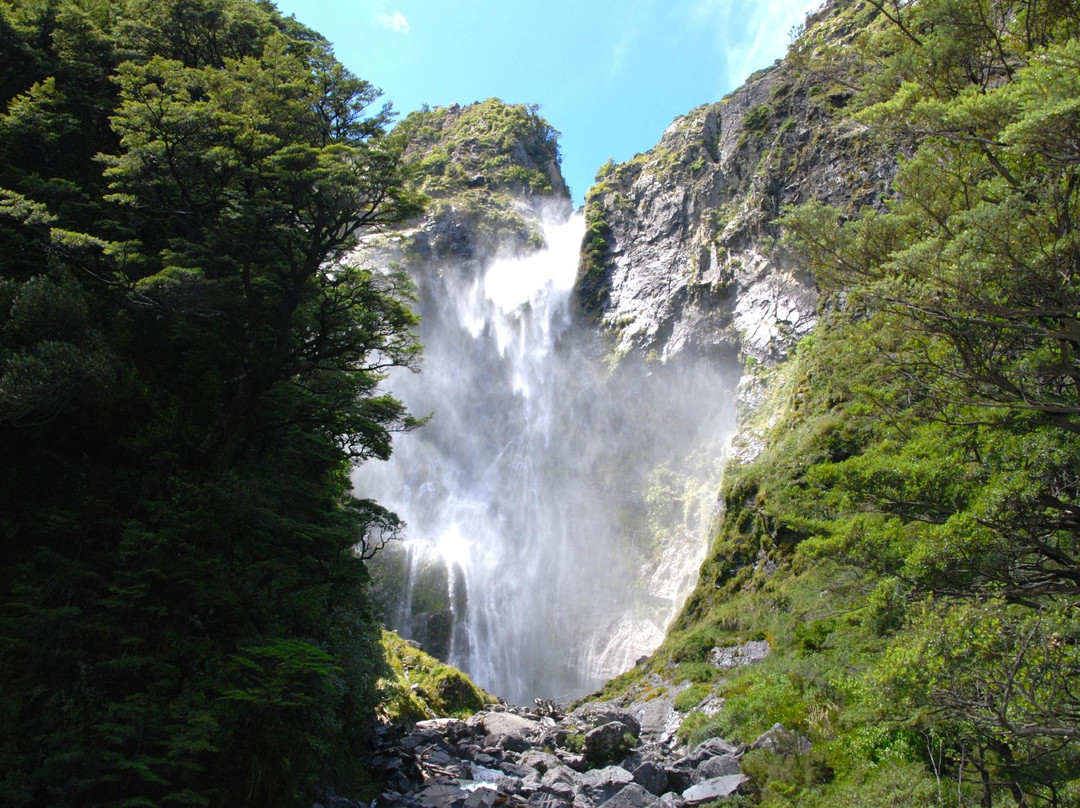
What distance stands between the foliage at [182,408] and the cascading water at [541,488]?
17.7m

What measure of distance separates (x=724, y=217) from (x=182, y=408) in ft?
93.7

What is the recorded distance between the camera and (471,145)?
195 feet

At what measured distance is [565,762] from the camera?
→ 42.2 feet

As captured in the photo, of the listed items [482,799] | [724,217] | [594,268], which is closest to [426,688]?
[482,799]

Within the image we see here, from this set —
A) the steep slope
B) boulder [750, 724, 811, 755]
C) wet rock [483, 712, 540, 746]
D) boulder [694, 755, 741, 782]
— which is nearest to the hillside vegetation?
boulder [750, 724, 811, 755]

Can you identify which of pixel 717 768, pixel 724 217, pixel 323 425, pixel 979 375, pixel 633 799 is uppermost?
pixel 724 217

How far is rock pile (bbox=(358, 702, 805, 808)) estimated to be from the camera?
9891mm

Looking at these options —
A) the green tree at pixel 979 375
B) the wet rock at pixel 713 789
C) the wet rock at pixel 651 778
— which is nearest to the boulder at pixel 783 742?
the wet rock at pixel 713 789

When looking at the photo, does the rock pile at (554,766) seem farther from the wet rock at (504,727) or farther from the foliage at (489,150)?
the foliage at (489,150)

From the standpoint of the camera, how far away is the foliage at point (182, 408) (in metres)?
6.93

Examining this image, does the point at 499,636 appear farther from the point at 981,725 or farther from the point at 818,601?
the point at 981,725

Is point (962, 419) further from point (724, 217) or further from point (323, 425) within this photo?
point (724, 217)

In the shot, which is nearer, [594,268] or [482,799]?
[482,799]

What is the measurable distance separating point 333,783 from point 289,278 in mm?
8121
